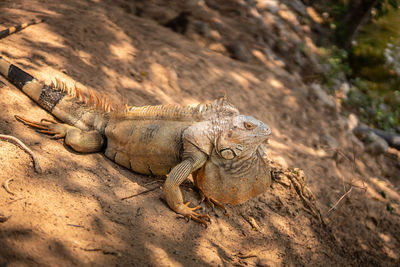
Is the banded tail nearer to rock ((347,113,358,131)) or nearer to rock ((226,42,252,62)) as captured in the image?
rock ((226,42,252,62))

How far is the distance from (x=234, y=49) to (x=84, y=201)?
19.9 feet

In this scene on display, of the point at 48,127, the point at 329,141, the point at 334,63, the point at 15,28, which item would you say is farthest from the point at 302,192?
the point at 334,63

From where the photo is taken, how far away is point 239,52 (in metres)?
7.88

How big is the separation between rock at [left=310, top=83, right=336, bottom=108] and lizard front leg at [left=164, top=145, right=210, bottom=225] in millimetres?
5383

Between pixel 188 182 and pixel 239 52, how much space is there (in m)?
4.99

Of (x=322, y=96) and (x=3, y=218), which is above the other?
(x=3, y=218)

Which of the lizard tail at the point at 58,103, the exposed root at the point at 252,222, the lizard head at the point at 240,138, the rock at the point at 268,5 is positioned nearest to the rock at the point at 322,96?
the rock at the point at 268,5

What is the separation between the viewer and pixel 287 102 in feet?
23.1

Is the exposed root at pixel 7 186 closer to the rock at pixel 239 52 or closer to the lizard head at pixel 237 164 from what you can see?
the lizard head at pixel 237 164

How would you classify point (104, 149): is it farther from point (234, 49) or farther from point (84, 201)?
point (234, 49)

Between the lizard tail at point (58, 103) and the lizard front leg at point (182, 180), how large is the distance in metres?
1.16

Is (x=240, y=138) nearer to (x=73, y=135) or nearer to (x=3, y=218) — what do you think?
(x=73, y=135)

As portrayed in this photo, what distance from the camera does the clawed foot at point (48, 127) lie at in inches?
133

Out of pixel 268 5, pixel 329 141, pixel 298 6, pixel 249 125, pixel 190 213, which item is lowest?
pixel 329 141
